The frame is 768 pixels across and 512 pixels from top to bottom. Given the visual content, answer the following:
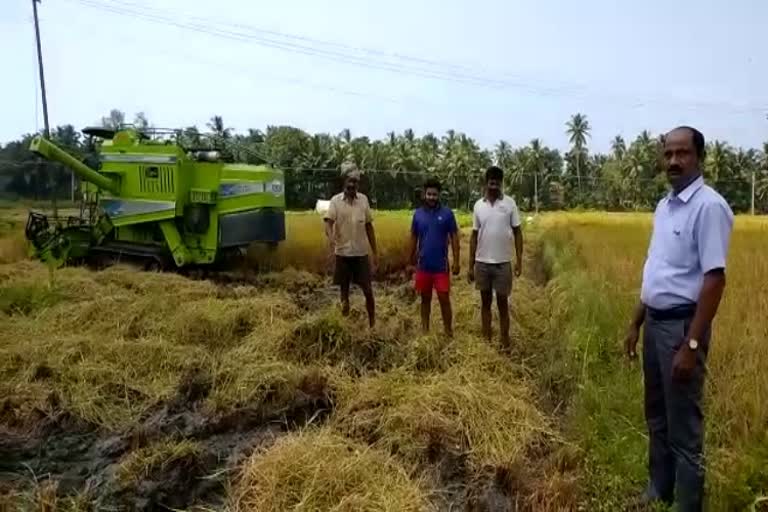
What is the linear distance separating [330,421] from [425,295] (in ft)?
6.63

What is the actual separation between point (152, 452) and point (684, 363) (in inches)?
108

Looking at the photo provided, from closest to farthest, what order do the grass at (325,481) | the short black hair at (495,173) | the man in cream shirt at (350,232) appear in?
the grass at (325,481) → the short black hair at (495,173) → the man in cream shirt at (350,232)

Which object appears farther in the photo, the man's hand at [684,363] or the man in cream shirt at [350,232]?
the man in cream shirt at [350,232]

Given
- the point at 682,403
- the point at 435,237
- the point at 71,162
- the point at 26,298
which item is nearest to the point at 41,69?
the point at 71,162

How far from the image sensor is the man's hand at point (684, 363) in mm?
2459

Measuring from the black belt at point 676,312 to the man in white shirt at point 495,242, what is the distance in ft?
9.51

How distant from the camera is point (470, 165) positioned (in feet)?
160

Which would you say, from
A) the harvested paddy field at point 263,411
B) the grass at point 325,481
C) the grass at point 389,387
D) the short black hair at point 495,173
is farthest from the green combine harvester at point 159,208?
the grass at point 325,481

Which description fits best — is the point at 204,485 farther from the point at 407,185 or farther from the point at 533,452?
the point at 407,185

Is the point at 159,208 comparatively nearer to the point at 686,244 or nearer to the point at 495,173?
the point at 495,173

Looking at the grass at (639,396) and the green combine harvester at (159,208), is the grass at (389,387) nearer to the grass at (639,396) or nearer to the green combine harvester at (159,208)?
the grass at (639,396)

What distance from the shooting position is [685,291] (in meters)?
2.55

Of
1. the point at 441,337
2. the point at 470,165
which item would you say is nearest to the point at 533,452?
the point at 441,337

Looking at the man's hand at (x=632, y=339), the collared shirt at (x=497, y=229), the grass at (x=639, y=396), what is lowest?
the grass at (x=639, y=396)
